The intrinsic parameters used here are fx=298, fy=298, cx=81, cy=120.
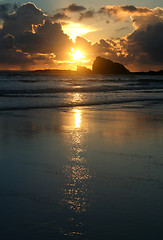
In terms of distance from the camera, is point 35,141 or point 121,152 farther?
point 35,141

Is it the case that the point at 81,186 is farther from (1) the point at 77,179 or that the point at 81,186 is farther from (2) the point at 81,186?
(1) the point at 77,179

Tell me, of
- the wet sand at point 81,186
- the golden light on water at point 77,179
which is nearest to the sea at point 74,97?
the wet sand at point 81,186

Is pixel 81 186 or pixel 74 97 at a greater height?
pixel 74 97

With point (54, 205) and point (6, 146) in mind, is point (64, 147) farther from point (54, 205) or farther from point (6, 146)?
point (54, 205)

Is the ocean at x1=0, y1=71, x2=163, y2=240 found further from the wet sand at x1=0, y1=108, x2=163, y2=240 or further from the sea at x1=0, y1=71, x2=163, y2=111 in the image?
the sea at x1=0, y1=71, x2=163, y2=111

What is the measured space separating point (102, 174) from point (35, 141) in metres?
3.60

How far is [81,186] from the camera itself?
5.40 meters

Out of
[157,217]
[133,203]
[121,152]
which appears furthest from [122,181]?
[121,152]

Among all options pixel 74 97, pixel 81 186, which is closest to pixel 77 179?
pixel 81 186

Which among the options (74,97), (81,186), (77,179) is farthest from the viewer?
(74,97)

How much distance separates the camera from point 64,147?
8398 mm

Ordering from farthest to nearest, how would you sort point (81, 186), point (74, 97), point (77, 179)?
1. point (74, 97)
2. point (77, 179)
3. point (81, 186)

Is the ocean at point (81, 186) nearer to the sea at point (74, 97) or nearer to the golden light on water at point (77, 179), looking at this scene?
the golden light on water at point (77, 179)

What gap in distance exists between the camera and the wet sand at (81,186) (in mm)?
3998
